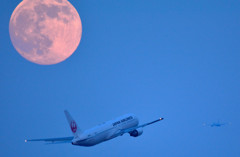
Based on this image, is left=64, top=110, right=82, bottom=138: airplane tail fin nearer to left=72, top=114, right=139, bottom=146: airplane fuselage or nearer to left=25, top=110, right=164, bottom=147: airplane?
left=25, top=110, right=164, bottom=147: airplane

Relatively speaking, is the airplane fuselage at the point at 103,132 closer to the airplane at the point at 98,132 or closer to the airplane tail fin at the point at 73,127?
the airplane at the point at 98,132

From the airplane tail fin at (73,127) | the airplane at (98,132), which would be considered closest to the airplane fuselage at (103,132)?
the airplane at (98,132)

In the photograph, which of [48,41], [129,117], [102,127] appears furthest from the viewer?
[129,117]

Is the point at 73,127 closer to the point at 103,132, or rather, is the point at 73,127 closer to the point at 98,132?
the point at 98,132

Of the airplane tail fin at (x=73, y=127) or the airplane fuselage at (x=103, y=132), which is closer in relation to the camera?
the airplane tail fin at (x=73, y=127)

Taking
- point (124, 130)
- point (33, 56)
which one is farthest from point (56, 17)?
point (124, 130)

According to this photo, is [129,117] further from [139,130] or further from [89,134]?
[89,134]

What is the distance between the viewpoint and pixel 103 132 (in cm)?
7819

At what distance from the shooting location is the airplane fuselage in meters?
73.9

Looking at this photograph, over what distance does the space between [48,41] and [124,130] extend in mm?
26386

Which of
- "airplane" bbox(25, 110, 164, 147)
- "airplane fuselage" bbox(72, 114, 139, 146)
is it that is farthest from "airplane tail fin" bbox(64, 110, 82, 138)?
"airplane fuselage" bbox(72, 114, 139, 146)

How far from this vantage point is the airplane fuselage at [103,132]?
7388 centimetres

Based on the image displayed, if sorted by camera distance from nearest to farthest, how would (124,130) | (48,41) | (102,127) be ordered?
(48,41) → (102,127) → (124,130)

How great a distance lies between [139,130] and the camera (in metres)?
87.6
